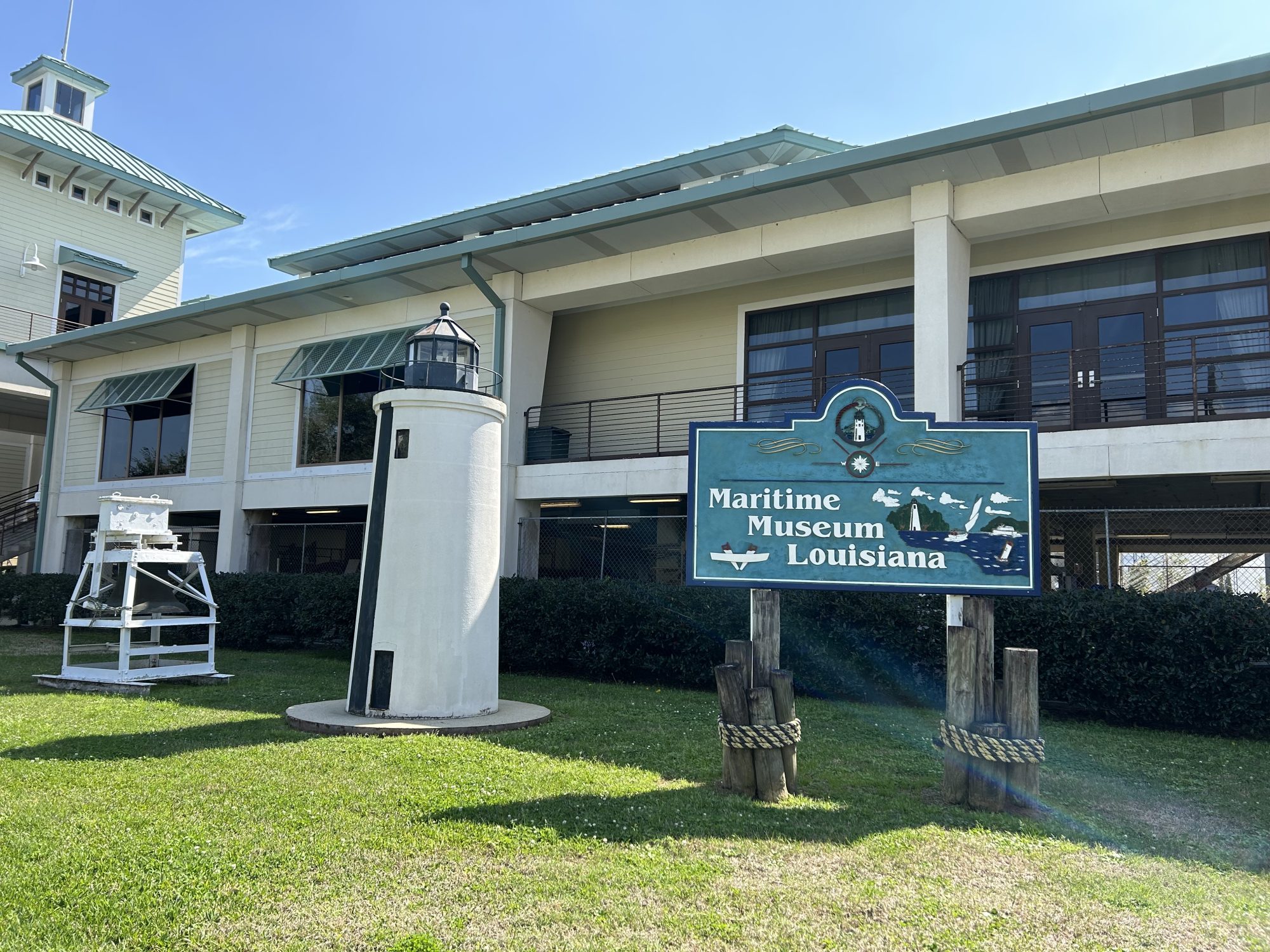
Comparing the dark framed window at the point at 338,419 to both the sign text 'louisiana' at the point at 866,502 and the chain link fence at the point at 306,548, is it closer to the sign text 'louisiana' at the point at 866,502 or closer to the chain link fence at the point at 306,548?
the chain link fence at the point at 306,548

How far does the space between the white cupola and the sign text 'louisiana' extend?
29.2 metres

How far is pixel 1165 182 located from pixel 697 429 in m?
6.72

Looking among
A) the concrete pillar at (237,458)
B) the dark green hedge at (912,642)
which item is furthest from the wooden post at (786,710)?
the concrete pillar at (237,458)

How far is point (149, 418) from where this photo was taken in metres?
20.0

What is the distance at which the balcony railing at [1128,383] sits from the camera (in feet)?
36.2

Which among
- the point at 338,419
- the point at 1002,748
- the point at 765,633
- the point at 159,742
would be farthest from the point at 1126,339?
the point at 338,419

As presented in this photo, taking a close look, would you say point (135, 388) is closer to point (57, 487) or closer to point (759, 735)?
point (57, 487)

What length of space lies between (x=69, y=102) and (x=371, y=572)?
2712 centimetres

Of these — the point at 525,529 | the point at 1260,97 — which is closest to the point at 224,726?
the point at 525,529

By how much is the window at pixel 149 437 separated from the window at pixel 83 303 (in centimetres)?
502

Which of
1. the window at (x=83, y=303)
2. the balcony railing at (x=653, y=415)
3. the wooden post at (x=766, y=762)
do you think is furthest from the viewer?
the window at (x=83, y=303)

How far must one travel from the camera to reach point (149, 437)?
1989 cm

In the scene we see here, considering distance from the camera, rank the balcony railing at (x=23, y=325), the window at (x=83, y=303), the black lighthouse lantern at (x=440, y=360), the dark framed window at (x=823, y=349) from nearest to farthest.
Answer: the black lighthouse lantern at (x=440, y=360) < the dark framed window at (x=823, y=349) < the balcony railing at (x=23, y=325) < the window at (x=83, y=303)

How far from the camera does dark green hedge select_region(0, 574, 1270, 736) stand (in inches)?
339
